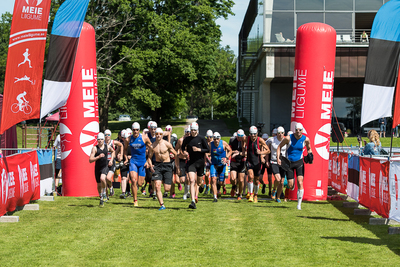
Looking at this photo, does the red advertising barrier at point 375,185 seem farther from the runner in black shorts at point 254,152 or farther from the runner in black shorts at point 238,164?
the runner in black shorts at point 238,164

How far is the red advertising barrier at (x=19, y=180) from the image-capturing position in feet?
33.6

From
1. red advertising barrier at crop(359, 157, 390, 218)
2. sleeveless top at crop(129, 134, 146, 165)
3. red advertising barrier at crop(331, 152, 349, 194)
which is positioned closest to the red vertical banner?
sleeveless top at crop(129, 134, 146, 165)

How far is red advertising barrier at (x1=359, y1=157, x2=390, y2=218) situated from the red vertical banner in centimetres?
752

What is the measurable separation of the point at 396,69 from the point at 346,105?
109 feet

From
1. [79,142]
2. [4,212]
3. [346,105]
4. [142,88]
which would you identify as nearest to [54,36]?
[79,142]

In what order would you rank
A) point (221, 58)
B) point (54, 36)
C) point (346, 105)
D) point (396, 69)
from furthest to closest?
1. point (221, 58)
2. point (346, 105)
3. point (54, 36)
4. point (396, 69)

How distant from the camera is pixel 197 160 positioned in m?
12.7

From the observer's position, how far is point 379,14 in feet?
34.6

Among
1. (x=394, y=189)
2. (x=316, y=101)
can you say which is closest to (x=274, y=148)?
(x=316, y=101)

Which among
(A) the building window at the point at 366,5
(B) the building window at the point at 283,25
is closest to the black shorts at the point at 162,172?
(B) the building window at the point at 283,25

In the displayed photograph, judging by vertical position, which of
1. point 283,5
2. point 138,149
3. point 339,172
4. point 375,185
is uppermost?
point 283,5

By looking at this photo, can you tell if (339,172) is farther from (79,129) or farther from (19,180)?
(19,180)

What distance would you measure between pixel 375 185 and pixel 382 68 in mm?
2495

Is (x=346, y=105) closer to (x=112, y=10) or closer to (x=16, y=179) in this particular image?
(x=112, y=10)
